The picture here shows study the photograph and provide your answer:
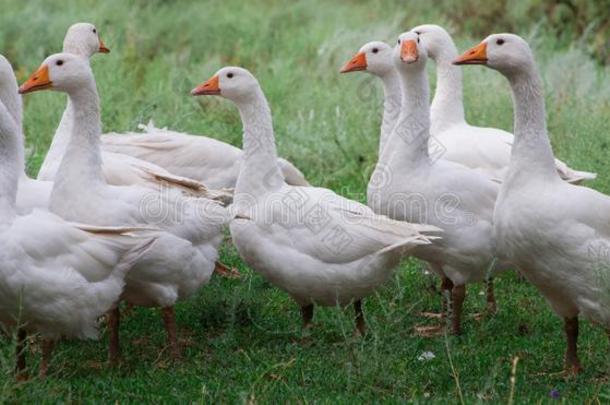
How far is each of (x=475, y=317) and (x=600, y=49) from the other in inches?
354

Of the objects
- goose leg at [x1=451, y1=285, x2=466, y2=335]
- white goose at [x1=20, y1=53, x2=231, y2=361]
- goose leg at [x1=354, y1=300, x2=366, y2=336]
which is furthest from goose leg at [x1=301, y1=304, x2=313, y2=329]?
goose leg at [x1=451, y1=285, x2=466, y2=335]

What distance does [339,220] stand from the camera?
6430mm

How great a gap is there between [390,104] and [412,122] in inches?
27.6

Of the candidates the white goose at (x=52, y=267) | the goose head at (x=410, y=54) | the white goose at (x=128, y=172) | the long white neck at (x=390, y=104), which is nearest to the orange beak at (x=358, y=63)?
the long white neck at (x=390, y=104)

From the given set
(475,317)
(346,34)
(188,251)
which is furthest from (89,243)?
(346,34)

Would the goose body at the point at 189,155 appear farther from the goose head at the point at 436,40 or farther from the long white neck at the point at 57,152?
the goose head at the point at 436,40

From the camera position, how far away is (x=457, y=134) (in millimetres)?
8141

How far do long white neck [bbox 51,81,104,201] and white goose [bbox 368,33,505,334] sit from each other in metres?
1.79

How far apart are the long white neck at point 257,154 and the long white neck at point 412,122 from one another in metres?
0.78

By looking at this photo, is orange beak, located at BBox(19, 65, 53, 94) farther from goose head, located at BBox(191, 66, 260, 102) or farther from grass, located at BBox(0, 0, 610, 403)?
grass, located at BBox(0, 0, 610, 403)

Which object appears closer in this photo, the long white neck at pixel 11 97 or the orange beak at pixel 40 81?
the orange beak at pixel 40 81

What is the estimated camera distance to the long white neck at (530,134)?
588 centimetres

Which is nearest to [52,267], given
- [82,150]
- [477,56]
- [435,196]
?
[82,150]

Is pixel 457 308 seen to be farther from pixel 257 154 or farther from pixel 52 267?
pixel 52 267
